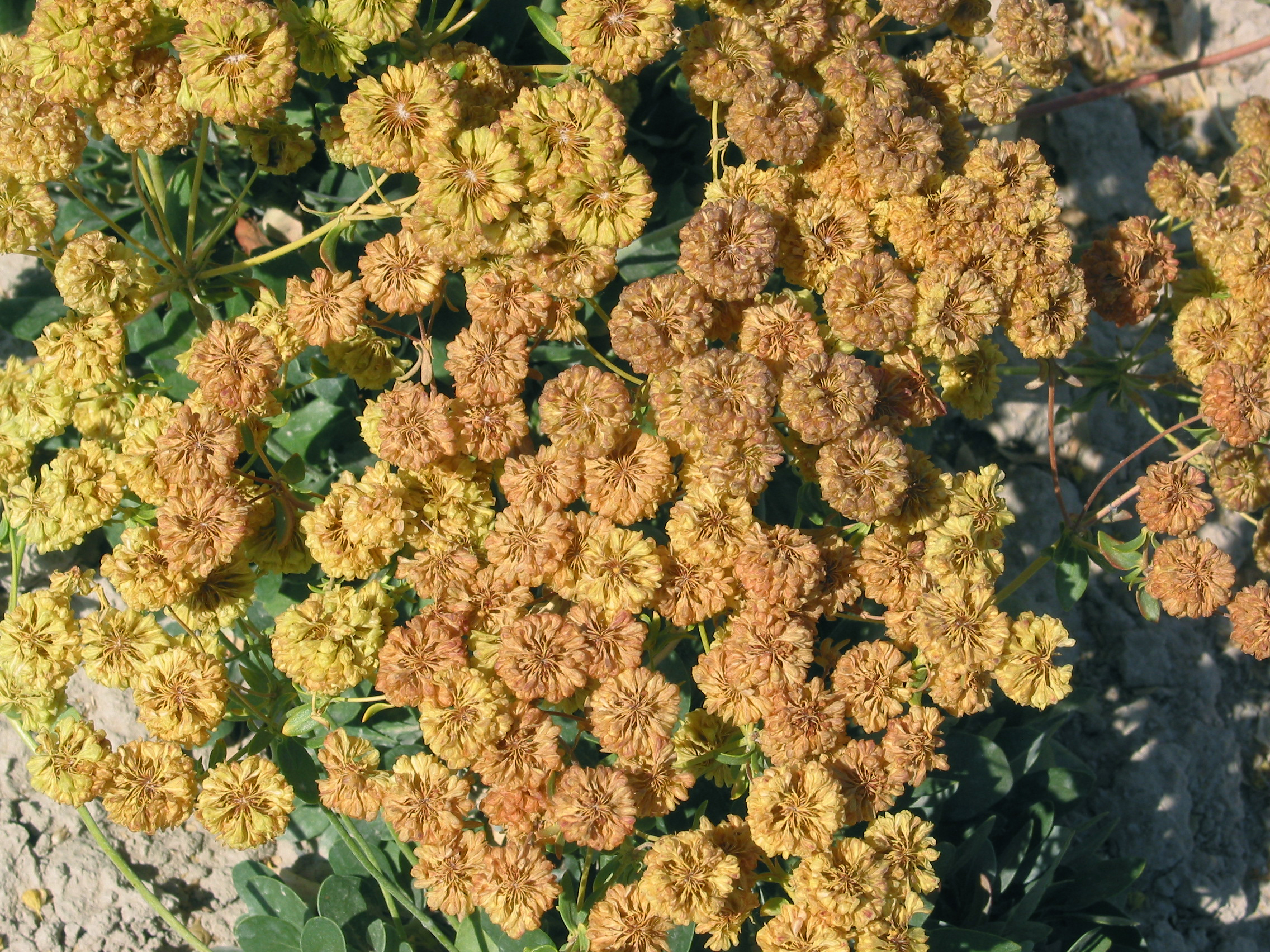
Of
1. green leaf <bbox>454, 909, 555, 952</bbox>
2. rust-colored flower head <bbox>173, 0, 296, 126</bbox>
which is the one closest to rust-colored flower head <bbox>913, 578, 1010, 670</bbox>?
green leaf <bbox>454, 909, 555, 952</bbox>

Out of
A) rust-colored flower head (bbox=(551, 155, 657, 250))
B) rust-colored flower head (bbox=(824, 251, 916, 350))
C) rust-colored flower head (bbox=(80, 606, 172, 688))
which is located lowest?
rust-colored flower head (bbox=(80, 606, 172, 688))

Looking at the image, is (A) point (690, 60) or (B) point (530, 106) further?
(A) point (690, 60)

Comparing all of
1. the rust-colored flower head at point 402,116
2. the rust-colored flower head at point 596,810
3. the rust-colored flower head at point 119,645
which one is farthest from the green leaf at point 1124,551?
the rust-colored flower head at point 119,645

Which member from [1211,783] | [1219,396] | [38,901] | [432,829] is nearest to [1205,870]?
[1211,783]

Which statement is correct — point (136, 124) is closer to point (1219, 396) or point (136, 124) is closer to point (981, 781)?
point (1219, 396)

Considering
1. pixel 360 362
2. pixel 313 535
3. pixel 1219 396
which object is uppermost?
pixel 1219 396

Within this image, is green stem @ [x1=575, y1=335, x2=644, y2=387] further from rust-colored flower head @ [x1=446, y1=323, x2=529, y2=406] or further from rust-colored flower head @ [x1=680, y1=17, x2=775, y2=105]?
rust-colored flower head @ [x1=680, y1=17, x2=775, y2=105]

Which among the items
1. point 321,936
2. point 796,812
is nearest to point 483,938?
point 321,936
